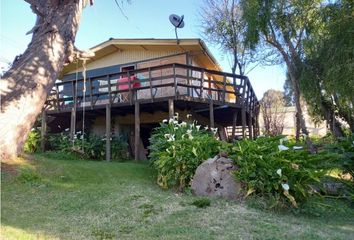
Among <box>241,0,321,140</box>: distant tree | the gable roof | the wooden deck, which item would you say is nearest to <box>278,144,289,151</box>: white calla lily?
the wooden deck

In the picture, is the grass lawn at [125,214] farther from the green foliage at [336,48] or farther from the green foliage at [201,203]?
the green foliage at [336,48]

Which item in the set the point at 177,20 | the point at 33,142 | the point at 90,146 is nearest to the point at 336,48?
the point at 177,20

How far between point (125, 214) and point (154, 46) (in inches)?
433

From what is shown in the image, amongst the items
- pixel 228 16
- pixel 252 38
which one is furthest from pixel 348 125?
pixel 228 16

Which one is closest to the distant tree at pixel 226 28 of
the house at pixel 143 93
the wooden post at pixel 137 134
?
the house at pixel 143 93

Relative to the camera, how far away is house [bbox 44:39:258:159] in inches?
464

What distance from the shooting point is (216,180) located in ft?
21.3

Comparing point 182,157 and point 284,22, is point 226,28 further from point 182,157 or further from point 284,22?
point 182,157

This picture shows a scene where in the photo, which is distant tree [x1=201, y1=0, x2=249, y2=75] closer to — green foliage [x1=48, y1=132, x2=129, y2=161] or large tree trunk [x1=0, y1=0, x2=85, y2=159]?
green foliage [x1=48, y1=132, x2=129, y2=161]

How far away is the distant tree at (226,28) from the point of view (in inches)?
834

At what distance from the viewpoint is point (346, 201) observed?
6.66 meters

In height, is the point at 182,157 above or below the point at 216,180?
above

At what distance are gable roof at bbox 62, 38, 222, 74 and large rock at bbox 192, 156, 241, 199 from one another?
7833mm

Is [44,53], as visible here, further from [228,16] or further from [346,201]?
[228,16]
